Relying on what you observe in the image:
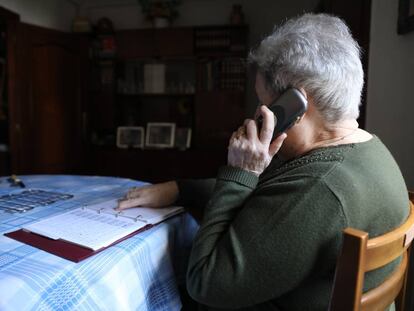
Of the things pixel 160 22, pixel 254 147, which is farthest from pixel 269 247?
pixel 160 22

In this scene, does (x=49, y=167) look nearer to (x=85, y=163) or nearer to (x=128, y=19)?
(x=85, y=163)

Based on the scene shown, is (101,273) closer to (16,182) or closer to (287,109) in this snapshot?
(287,109)

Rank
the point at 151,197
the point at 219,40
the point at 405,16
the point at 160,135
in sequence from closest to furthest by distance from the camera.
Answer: the point at 151,197
the point at 405,16
the point at 219,40
the point at 160,135

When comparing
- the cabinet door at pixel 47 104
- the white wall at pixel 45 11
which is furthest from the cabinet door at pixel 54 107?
the white wall at pixel 45 11

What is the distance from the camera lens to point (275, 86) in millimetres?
753

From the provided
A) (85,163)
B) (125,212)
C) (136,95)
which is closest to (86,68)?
(136,95)

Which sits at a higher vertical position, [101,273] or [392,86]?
[392,86]

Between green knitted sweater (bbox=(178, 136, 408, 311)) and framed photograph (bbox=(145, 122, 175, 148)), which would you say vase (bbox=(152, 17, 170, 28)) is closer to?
framed photograph (bbox=(145, 122, 175, 148))

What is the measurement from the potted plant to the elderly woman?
2790 millimetres

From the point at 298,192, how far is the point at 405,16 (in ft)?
3.63

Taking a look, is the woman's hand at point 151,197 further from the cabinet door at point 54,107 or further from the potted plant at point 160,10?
the potted plant at point 160,10

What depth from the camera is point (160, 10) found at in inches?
129

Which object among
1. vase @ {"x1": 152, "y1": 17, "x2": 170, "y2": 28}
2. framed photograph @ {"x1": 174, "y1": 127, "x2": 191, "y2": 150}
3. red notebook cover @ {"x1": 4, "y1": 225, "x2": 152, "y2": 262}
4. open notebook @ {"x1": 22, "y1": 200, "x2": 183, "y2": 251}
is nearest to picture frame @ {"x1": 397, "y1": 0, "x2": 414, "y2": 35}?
open notebook @ {"x1": 22, "y1": 200, "x2": 183, "y2": 251}

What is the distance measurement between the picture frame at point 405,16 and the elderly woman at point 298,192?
2.14 ft
